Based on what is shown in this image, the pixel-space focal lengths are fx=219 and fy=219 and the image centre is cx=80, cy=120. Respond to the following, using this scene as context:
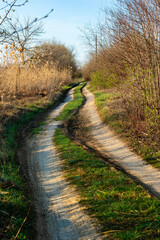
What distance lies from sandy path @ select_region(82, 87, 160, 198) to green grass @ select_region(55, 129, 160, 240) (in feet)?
1.45

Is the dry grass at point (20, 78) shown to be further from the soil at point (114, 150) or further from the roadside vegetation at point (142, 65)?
the roadside vegetation at point (142, 65)

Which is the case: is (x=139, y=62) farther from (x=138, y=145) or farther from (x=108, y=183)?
(x=108, y=183)

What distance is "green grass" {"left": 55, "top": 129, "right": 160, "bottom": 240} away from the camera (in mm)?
3261

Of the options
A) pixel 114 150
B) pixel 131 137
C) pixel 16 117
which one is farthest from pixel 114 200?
pixel 16 117

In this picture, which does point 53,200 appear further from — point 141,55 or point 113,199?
point 141,55

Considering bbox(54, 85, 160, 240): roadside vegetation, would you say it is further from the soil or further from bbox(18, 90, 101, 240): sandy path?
the soil

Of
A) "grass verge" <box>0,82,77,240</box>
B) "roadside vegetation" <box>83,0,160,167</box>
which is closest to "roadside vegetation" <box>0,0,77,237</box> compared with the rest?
"grass verge" <box>0,82,77,240</box>

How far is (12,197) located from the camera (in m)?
4.02

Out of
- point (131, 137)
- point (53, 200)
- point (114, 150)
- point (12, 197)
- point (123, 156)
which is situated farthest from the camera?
point (131, 137)

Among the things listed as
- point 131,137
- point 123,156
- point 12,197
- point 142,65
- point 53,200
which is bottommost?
point 53,200

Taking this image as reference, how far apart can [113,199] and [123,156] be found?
2448 mm

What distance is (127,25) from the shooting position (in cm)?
679

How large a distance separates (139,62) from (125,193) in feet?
14.8

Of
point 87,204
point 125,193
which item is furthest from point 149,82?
point 87,204
